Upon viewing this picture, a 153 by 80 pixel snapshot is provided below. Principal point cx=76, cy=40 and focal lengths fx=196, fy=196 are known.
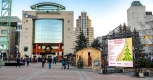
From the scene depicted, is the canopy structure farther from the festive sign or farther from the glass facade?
the festive sign

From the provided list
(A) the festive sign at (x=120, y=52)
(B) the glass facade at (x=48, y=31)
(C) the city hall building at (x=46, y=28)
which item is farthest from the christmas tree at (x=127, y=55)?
(B) the glass facade at (x=48, y=31)

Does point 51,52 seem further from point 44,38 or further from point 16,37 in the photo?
point 16,37

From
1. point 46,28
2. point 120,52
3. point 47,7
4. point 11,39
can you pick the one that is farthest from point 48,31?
point 120,52

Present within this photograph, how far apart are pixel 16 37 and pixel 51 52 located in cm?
2208

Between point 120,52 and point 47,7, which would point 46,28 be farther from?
point 120,52

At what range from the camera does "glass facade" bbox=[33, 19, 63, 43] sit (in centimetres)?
7962

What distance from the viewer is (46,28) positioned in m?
80.1

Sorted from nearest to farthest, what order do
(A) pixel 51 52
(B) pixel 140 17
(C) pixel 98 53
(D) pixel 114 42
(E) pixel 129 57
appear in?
1. (E) pixel 129 57
2. (D) pixel 114 42
3. (C) pixel 98 53
4. (B) pixel 140 17
5. (A) pixel 51 52

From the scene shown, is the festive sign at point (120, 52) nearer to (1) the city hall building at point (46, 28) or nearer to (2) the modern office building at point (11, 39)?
(2) the modern office building at point (11, 39)

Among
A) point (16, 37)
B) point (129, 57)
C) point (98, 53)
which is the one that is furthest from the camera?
point (16, 37)

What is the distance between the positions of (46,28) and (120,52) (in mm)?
63760

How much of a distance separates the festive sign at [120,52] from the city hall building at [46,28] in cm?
5979

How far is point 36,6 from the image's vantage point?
79.4 metres

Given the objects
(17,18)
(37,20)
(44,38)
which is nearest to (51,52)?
(44,38)
